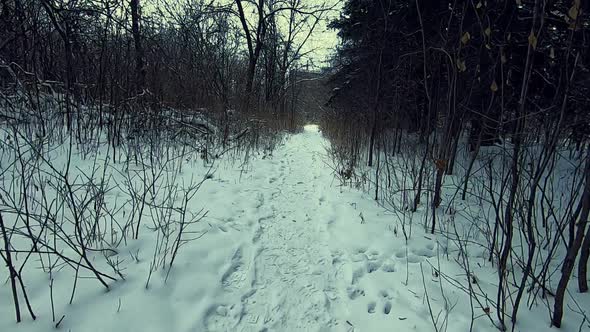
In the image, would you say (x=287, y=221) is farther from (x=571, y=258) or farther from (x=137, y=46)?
(x=137, y=46)

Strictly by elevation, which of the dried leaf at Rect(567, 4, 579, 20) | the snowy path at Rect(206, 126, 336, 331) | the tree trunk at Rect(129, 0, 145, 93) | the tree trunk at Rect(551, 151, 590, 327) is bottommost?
the snowy path at Rect(206, 126, 336, 331)

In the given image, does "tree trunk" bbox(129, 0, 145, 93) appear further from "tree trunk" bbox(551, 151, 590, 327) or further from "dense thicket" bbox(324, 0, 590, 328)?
"tree trunk" bbox(551, 151, 590, 327)

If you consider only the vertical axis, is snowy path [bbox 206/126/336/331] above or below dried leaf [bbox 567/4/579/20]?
below

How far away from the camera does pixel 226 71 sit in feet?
30.6

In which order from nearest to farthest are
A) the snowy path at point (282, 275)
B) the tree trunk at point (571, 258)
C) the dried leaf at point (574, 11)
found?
the dried leaf at point (574, 11) < the tree trunk at point (571, 258) < the snowy path at point (282, 275)

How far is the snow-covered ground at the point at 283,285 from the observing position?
178 centimetres

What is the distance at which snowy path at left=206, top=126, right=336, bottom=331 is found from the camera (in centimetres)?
196

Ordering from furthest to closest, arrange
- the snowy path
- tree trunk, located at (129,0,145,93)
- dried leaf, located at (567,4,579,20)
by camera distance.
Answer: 1. tree trunk, located at (129,0,145,93)
2. the snowy path
3. dried leaf, located at (567,4,579,20)

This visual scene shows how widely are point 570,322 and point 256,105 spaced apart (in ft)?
32.4

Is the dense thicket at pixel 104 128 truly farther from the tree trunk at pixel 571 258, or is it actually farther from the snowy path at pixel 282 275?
the tree trunk at pixel 571 258

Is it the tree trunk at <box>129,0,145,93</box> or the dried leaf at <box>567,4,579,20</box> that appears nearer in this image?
the dried leaf at <box>567,4,579,20</box>

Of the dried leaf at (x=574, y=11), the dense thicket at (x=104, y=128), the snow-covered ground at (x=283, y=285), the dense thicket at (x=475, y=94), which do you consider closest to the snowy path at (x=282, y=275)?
the snow-covered ground at (x=283, y=285)

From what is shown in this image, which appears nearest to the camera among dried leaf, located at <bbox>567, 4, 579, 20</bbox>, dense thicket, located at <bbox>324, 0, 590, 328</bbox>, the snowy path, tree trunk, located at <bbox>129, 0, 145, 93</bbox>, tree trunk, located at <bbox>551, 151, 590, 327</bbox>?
dried leaf, located at <bbox>567, 4, 579, 20</bbox>

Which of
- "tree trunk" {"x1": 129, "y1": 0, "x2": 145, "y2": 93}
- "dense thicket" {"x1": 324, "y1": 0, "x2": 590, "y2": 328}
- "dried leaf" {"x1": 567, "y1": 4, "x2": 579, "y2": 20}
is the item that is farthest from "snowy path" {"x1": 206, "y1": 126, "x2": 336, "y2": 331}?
"tree trunk" {"x1": 129, "y1": 0, "x2": 145, "y2": 93}
